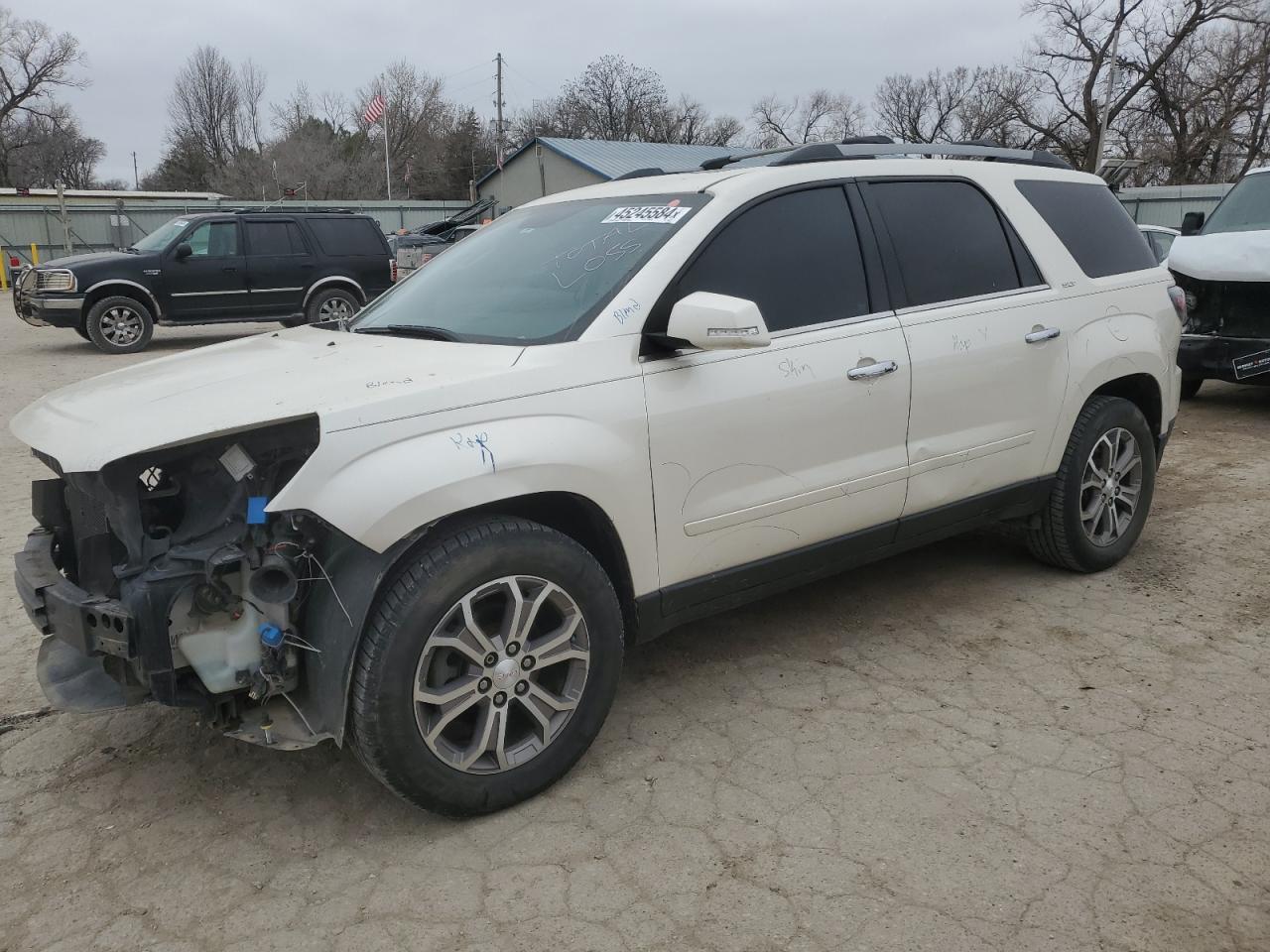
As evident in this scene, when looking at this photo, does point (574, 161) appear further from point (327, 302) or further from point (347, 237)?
point (327, 302)

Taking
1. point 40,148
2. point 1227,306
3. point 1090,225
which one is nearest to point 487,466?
point 1090,225

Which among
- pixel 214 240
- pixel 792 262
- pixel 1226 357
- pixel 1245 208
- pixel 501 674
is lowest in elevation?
pixel 501 674

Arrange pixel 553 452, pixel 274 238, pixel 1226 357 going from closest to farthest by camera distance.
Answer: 1. pixel 553 452
2. pixel 1226 357
3. pixel 274 238

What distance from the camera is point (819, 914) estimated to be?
96.0 inches

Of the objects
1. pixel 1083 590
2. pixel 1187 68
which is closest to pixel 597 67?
pixel 1187 68

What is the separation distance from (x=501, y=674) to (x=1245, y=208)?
8.66m

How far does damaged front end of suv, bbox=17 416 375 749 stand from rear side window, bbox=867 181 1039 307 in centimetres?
236

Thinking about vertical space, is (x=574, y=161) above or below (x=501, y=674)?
above

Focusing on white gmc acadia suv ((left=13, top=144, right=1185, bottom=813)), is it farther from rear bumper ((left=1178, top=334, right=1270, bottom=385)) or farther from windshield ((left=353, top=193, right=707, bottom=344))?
rear bumper ((left=1178, top=334, right=1270, bottom=385))

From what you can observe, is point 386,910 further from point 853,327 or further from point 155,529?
point 853,327

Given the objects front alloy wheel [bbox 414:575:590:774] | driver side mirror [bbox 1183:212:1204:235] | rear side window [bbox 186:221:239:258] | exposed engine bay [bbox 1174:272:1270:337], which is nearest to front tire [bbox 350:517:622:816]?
front alloy wheel [bbox 414:575:590:774]

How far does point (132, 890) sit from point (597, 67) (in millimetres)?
61205

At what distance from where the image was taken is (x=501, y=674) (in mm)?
2785

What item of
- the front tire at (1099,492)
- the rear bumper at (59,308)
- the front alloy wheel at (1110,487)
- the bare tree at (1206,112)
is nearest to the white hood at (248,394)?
the front tire at (1099,492)
